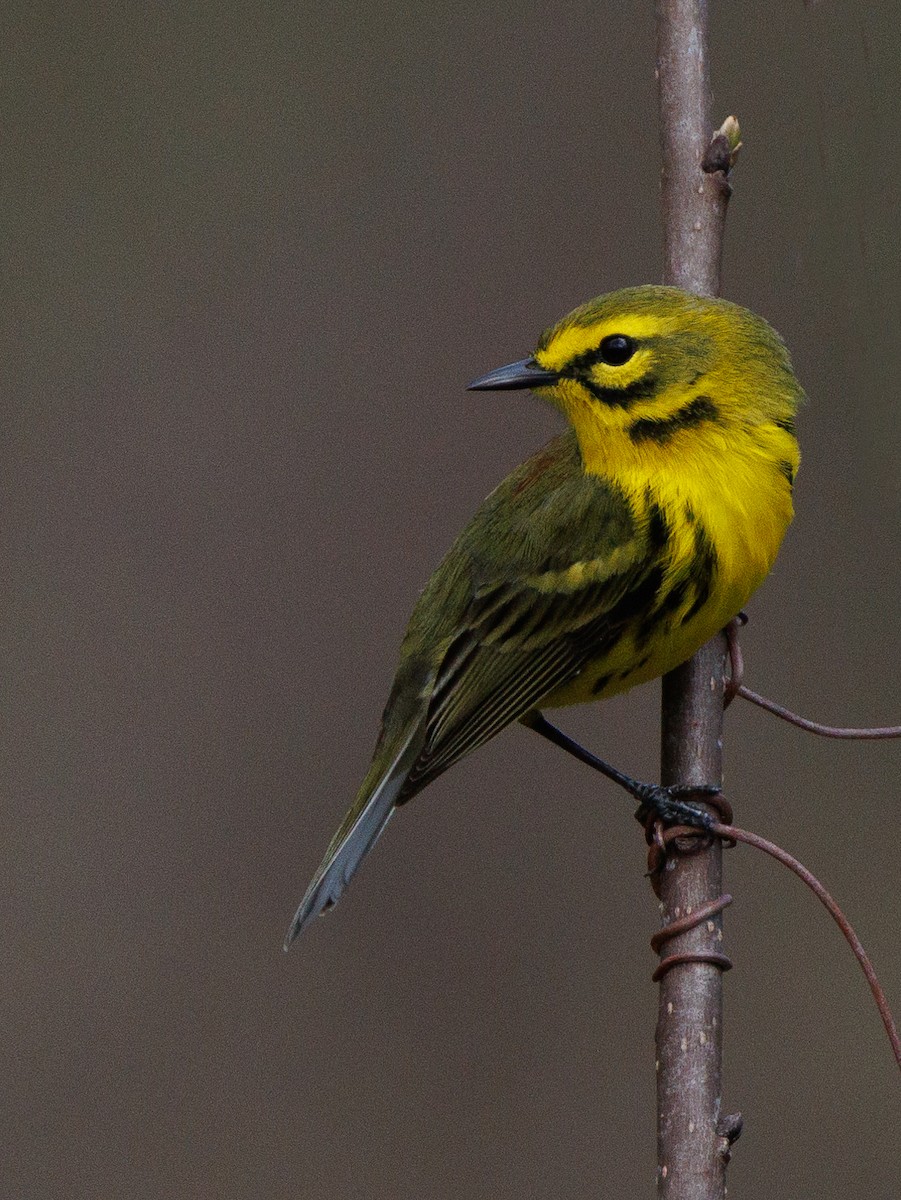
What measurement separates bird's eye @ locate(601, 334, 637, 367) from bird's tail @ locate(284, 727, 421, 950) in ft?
3.19

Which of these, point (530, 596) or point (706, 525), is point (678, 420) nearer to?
point (706, 525)

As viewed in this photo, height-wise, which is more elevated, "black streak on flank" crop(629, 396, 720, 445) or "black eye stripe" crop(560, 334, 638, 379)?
"black eye stripe" crop(560, 334, 638, 379)

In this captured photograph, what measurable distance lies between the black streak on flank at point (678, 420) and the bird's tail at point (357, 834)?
2.90 feet

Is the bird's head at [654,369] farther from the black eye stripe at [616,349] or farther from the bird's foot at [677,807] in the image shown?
the bird's foot at [677,807]

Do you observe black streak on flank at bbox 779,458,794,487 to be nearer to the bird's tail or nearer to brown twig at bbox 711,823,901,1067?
brown twig at bbox 711,823,901,1067

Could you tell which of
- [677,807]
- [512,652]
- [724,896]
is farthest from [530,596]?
[724,896]

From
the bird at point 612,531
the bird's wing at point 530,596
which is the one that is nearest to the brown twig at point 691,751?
the bird at point 612,531

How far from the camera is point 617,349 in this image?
4.02 meters

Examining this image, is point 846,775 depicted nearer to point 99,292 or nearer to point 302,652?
point 302,652

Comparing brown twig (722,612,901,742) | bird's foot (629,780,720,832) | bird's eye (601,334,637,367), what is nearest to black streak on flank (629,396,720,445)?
bird's eye (601,334,637,367)

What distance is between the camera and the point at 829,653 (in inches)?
247

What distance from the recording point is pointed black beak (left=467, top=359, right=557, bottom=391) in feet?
13.4

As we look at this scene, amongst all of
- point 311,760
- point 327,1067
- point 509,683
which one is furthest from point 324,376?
point 509,683

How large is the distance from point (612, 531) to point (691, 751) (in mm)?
563
